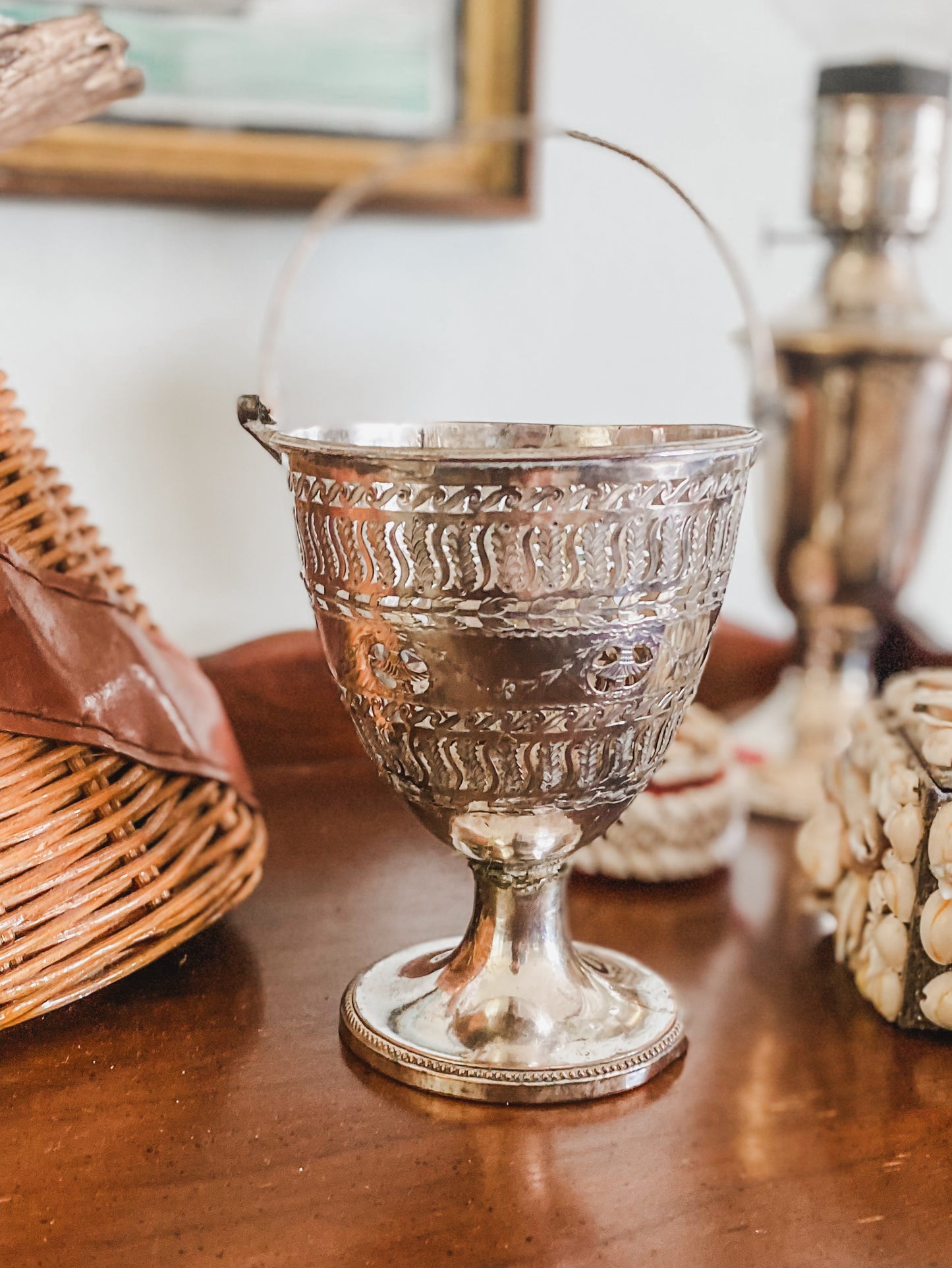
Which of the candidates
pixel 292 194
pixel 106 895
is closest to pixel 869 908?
pixel 106 895

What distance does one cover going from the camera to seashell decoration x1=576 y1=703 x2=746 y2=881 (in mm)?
732

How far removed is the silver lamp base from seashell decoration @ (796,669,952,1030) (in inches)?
4.0

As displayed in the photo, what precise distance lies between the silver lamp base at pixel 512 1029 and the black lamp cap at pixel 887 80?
0.67 m

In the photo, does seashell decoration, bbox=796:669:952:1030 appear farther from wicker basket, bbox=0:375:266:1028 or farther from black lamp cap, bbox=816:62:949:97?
black lamp cap, bbox=816:62:949:97

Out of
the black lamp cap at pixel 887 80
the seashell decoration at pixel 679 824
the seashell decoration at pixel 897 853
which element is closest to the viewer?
the seashell decoration at pixel 897 853

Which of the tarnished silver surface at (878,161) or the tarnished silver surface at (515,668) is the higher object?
the tarnished silver surface at (878,161)

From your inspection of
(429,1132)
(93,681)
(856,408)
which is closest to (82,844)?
(93,681)

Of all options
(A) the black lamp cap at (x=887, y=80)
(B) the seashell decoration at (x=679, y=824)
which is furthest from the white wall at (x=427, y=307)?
(B) the seashell decoration at (x=679, y=824)

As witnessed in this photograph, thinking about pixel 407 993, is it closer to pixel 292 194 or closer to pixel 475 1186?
pixel 475 1186

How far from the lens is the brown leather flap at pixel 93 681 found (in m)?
0.54

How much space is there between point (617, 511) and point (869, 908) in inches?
10.5

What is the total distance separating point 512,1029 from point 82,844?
194 mm

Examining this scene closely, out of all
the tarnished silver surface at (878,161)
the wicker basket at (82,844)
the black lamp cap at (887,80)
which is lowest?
the wicker basket at (82,844)

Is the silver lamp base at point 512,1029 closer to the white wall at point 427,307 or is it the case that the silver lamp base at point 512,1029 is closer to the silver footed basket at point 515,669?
the silver footed basket at point 515,669
